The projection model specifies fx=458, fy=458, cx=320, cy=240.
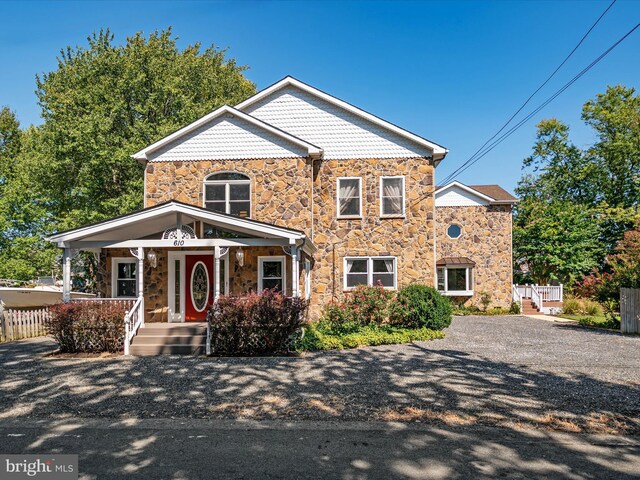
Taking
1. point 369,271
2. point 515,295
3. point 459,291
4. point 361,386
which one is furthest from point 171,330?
point 515,295

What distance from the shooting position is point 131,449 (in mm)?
5141

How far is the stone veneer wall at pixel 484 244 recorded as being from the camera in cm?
2630

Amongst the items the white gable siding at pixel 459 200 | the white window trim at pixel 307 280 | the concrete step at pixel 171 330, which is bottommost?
the concrete step at pixel 171 330

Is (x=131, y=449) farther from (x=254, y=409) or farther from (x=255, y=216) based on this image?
(x=255, y=216)

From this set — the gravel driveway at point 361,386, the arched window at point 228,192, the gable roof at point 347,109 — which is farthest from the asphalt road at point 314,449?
the gable roof at point 347,109

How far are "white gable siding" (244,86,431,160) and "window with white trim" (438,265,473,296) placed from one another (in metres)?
11.2

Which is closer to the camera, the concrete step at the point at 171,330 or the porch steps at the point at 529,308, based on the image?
the concrete step at the point at 171,330

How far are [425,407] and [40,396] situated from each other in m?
6.22

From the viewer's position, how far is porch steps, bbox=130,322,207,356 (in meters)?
11.7

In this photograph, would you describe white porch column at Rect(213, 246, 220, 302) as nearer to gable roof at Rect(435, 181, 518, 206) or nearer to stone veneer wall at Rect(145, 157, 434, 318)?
stone veneer wall at Rect(145, 157, 434, 318)

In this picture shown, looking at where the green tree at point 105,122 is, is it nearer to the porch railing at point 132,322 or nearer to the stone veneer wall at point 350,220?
the stone veneer wall at point 350,220

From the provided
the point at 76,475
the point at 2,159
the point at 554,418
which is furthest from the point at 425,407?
the point at 2,159

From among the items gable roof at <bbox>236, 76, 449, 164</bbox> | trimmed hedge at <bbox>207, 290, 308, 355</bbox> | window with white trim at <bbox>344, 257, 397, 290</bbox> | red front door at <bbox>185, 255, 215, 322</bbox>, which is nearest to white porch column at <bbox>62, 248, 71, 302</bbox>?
red front door at <bbox>185, 255, 215, 322</bbox>

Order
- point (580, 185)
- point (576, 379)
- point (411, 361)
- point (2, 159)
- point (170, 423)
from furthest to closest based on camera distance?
point (580, 185) < point (2, 159) < point (411, 361) < point (576, 379) < point (170, 423)
